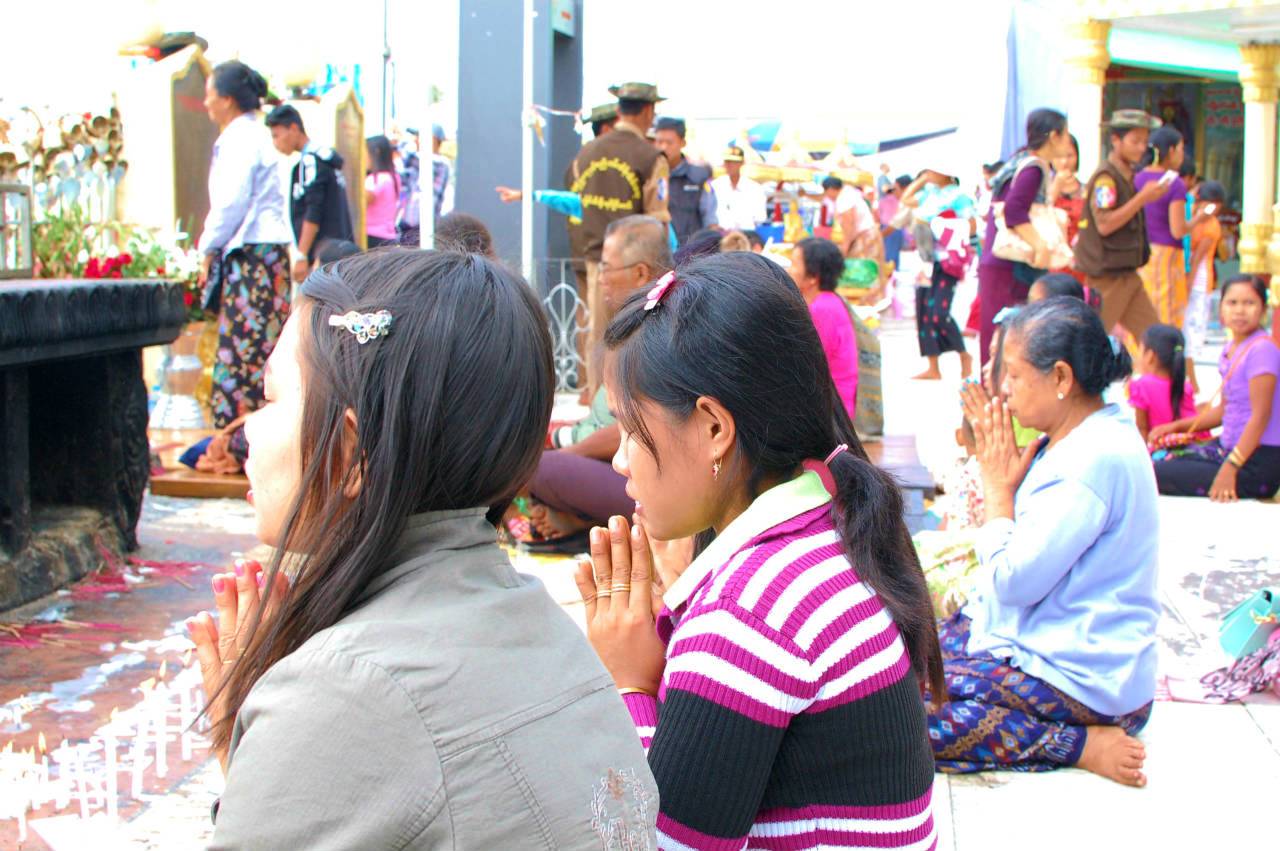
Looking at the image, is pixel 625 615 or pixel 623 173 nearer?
pixel 625 615

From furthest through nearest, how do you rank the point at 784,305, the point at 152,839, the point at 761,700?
the point at 152,839
the point at 784,305
the point at 761,700

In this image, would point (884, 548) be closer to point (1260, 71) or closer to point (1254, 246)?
point (1254, 246)

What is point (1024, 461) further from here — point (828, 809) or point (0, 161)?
point (0, 161)

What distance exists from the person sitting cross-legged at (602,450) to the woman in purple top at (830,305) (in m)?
1.29

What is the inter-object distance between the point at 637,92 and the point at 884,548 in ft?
22.8

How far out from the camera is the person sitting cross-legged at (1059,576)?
3.25 metres

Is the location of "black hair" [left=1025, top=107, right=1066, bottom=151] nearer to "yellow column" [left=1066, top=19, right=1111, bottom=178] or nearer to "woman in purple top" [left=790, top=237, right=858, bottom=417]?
"woman in purple top" [left=790, top=237, right=858, bottom=417]

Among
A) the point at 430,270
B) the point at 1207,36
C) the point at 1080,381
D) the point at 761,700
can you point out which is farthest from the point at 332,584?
the point at 1207,36

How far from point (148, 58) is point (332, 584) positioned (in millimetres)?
8358

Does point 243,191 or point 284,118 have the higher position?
point 284,118

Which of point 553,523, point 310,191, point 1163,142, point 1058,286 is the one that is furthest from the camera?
point 1163,142

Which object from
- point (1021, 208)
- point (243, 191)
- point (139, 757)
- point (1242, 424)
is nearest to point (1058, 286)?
point (1242, 424)

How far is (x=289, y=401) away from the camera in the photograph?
1.36 metres

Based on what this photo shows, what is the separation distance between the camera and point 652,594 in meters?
1.98
